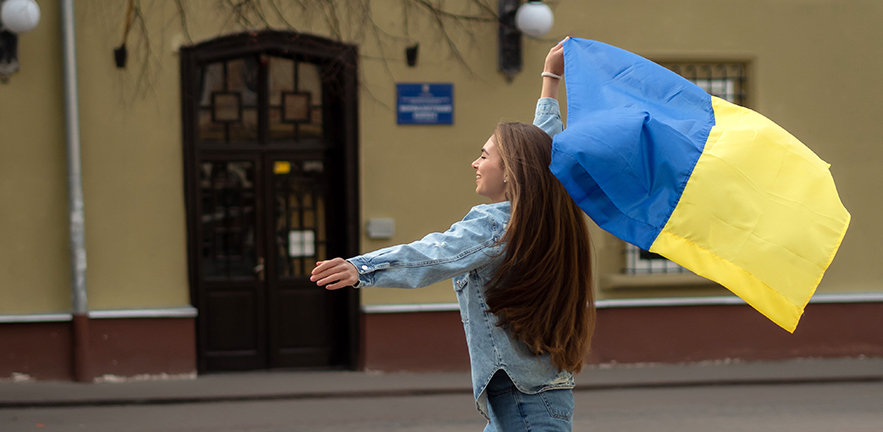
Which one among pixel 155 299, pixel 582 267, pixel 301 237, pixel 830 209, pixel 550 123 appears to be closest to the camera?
pixel 830 209

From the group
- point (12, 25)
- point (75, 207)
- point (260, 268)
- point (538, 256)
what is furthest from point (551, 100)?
point (12, 25)

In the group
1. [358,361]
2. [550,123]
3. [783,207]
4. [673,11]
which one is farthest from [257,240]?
[783,207]

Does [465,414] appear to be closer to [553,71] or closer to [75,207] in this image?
[75,207]

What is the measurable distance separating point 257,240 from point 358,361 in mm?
1672

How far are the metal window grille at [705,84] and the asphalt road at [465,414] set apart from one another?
1.66 m

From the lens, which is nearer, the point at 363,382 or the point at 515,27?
the point at 363,382

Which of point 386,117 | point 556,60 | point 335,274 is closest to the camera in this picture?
point 335,274

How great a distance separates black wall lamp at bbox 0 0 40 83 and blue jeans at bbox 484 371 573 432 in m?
6.68

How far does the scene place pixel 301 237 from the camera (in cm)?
813

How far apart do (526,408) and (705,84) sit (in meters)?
7.30

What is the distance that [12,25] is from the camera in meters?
7.02

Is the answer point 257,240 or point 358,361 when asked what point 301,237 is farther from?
point 358,361

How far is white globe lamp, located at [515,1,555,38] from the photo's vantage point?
763 centimetres

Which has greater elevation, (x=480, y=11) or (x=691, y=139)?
(x=480, y=11)
